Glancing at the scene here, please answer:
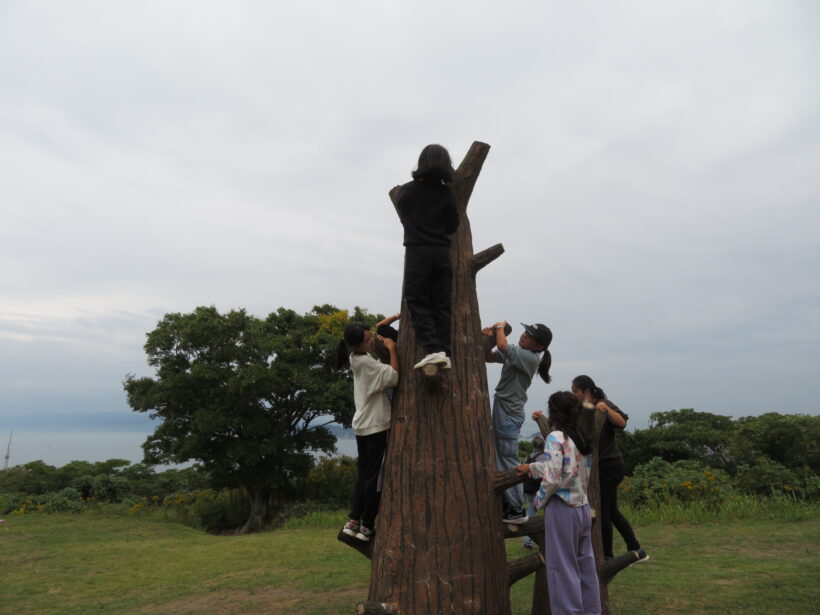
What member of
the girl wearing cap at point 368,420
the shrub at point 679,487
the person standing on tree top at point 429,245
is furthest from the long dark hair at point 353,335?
the shrub at point 679,487

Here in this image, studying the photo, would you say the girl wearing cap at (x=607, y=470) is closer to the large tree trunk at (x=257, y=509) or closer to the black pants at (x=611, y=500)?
the black pants at (x=611, y=500)

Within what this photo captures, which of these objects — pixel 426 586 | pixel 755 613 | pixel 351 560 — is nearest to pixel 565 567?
pixel 426 586

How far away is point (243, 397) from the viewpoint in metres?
15.9

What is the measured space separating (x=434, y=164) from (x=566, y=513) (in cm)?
274

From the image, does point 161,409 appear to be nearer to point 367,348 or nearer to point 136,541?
point 136,541

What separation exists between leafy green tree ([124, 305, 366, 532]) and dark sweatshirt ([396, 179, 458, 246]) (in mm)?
12626

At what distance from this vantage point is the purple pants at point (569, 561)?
3.80 metres

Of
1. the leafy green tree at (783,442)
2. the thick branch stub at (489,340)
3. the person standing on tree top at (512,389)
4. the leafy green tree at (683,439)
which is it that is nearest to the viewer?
the thick branch stub at (489,340)

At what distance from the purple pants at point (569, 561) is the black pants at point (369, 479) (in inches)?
51.6

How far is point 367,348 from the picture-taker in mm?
4094

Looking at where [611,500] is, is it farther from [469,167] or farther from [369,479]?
[469,167]

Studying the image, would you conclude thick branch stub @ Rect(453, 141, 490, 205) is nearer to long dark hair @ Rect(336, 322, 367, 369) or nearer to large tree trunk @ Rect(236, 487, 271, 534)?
long dark hair @ Rect(336, 322, 367, 369)

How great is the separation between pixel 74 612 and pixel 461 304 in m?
6.58

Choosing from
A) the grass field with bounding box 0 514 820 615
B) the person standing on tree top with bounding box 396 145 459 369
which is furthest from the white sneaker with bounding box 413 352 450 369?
the grass field with bounding box 0 514 820 615
